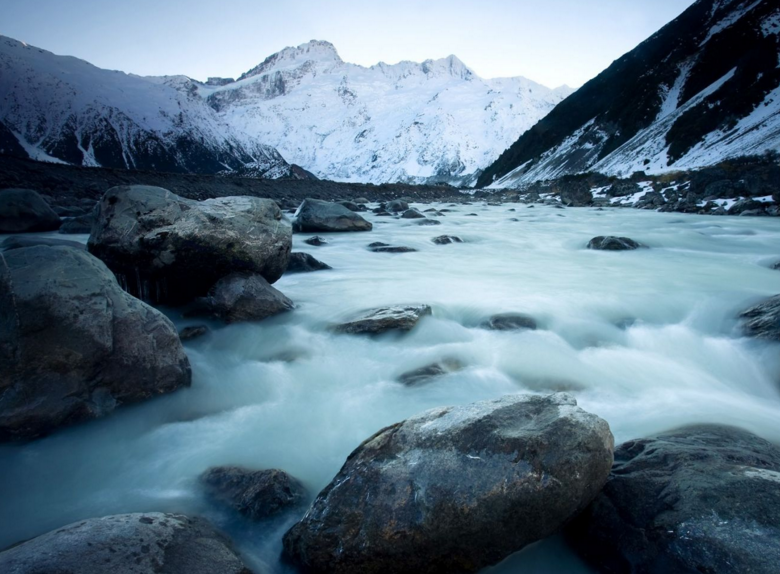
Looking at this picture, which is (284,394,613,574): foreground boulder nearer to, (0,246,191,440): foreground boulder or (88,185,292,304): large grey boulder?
(0,246,191,440): foreground boulder

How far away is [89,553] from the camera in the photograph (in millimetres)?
1531

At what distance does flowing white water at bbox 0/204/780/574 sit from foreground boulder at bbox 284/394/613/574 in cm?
25

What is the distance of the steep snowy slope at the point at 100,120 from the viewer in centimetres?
8106

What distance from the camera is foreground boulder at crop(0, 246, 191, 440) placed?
8.70 feet

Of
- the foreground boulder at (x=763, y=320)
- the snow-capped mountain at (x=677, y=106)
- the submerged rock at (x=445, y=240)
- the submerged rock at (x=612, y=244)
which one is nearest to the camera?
the foreground boulder at (x=763, y=320)

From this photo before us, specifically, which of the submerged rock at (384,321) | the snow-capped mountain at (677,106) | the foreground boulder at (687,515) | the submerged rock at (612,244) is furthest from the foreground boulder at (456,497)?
the snow-capped mountain at (677,106)

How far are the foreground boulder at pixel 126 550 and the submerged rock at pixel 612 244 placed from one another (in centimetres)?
931

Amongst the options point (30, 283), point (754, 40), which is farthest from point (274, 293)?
point (754, 40)

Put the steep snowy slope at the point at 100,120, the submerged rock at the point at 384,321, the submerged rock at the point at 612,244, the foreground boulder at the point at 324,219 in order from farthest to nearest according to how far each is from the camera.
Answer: the steep snowy slope at the point at 100,120
the foreground boulder at the point at 324,219
the submerged rock at the point at 612,244
the submerged rock at the point at 384,321

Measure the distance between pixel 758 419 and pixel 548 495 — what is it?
88.9 inches

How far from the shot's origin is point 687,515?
1.70m

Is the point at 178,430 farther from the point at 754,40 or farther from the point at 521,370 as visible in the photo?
the point at 754,40

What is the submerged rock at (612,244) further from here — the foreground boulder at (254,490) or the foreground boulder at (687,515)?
the foreground boulder at (254,490)

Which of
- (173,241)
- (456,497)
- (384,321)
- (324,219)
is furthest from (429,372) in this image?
(324,219)
